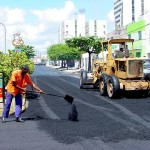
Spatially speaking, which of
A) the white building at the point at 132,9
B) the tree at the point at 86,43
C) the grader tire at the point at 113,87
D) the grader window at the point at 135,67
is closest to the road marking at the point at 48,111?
the grader tire at the point at 113,87

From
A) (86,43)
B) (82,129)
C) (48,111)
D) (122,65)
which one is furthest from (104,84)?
(86,43)

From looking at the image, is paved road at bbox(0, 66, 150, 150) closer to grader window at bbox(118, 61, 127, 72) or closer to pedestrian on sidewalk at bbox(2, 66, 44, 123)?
pedestrian on sidewalk at bbox(2, 66, 44, 123)

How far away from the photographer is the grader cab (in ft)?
60.2

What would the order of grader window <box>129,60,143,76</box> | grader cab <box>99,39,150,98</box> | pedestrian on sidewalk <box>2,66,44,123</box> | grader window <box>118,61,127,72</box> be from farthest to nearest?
grader window <box>118,61,127,72</box>, grader window <box>129,60,143,76</box>, grader cab <box>99,39,150,98</box>, pedestrian on sidewalk <box>2,66,44,123</box>

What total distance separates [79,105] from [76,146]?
7562 mm

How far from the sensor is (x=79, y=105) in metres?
16.0

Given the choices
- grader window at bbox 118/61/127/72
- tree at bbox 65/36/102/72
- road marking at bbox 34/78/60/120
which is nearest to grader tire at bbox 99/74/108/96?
grader window at bbox 118/61/127/72

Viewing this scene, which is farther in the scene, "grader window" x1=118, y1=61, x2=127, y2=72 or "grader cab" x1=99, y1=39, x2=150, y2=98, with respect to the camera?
"grader window" x1=118, y1=61, x2=127, y2=72

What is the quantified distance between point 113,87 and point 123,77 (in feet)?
3.70

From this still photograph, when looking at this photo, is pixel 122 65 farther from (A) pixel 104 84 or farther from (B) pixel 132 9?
(B) pixel 132 9

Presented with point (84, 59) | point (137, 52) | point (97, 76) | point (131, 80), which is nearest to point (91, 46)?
point (137, 52)

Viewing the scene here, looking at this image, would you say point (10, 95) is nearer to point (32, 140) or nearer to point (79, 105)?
point (32, 140)

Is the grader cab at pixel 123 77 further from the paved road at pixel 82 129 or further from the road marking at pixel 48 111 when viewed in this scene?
the road marking at pixel 48 111

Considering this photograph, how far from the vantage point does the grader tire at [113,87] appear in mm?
18094
